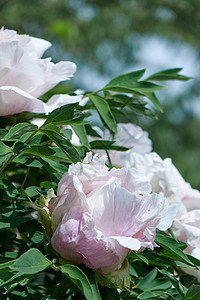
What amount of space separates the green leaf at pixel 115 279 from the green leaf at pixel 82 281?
2 cm

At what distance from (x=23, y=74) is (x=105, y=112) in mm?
86

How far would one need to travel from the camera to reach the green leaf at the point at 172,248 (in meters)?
0.30

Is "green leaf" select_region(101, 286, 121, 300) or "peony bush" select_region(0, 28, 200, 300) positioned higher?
"peony bush" select_region(0, 28, 200, 300)

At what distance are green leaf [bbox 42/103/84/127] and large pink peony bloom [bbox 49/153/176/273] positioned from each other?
3 cm

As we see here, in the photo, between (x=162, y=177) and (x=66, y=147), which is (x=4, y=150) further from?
(x=162, y=177)

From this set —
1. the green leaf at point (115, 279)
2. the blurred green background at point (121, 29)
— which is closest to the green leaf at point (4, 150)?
the green leaf at point (115, 279)

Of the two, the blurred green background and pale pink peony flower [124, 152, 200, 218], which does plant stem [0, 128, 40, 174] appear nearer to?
pale pink peony flower [124, 152, 200, 218]

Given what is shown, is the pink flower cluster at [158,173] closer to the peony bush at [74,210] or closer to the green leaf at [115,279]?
the peony bush at [74,210]

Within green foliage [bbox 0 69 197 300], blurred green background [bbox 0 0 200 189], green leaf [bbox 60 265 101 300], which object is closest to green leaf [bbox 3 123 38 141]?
green foliage [bbox 0 69 197 300]

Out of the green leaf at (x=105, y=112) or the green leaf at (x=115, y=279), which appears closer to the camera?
the green leaf at (x=115, y=279)

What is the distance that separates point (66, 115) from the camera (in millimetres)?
296

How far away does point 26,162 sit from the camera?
1.05ft

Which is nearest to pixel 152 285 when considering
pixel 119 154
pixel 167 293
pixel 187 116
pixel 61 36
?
pixel 167 293

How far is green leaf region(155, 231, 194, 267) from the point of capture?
0.30m
